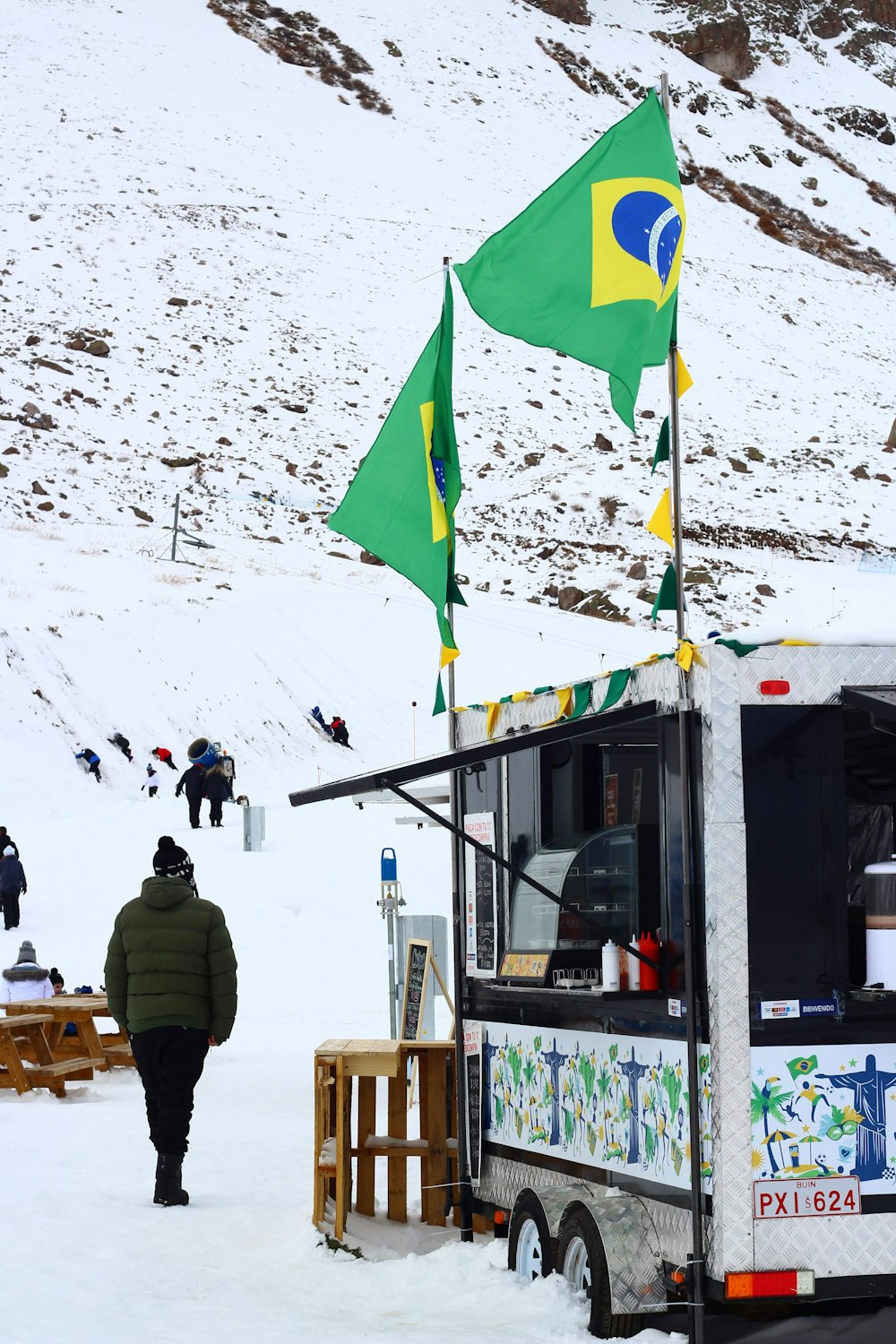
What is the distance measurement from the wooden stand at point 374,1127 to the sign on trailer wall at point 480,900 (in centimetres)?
55

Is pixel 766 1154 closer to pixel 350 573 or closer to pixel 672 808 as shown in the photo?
pixel 672 808

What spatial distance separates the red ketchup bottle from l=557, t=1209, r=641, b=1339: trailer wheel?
88 cm

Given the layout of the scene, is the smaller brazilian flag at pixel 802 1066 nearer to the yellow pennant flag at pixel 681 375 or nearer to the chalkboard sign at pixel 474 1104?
the chalkboard sign at pixel 474 1104

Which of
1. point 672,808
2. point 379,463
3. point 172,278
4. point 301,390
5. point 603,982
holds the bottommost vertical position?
point 603,982

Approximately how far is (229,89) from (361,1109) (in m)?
81.2

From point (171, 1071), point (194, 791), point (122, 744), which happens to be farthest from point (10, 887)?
point (171, 1071)

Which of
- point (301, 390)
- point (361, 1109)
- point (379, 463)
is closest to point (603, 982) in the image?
point (361, 1109)

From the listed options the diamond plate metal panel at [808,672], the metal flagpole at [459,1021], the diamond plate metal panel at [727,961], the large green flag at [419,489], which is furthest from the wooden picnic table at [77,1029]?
the diamond plate metal panel at [808,672]

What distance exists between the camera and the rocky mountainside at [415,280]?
50.0m

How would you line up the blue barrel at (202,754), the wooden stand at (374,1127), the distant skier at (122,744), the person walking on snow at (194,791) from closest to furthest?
the wooden stand at (374,1127)
the person walking on snow at (194,791)
the blue barrel at (202,754)
the distant skier at (122,744)

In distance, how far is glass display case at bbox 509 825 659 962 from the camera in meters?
6.60

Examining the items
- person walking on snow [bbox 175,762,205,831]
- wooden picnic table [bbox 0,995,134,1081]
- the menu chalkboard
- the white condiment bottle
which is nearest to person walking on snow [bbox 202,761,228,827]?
person walking on snow [bbox 175,762,205,831]

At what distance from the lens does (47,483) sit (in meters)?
47.8

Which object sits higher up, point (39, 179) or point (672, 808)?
point (39, 179)
